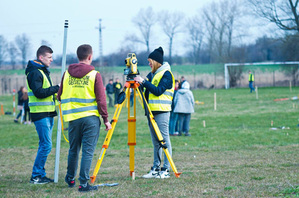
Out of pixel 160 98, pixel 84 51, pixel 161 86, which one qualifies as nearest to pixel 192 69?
pixel 160 98

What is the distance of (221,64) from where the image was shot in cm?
6425

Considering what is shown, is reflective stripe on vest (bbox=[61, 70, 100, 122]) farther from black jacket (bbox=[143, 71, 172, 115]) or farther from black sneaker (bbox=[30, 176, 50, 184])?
black sneaker (bbox=[30, 176, 50, 184])

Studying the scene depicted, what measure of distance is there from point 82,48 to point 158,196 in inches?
94.2

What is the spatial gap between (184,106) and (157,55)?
8.26 meters

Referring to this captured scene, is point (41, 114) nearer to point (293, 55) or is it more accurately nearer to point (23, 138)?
point (23, 138)

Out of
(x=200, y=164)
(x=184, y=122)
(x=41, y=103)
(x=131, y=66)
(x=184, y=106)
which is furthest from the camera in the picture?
(x=184, y=122)

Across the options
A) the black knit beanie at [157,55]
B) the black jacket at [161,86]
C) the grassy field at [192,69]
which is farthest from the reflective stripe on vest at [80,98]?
the grassy field at [192,69]

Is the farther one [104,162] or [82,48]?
[104,162]

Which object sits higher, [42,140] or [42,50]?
[42,50]

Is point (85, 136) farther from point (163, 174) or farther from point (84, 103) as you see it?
point (163, 174)

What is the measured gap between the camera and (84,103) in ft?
19.5

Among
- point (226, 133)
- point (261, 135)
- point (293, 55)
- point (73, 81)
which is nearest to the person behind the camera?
point (73, 81)

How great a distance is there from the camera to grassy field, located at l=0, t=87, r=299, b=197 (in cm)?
595

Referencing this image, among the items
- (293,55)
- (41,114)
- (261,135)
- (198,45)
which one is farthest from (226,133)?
(198,45)
